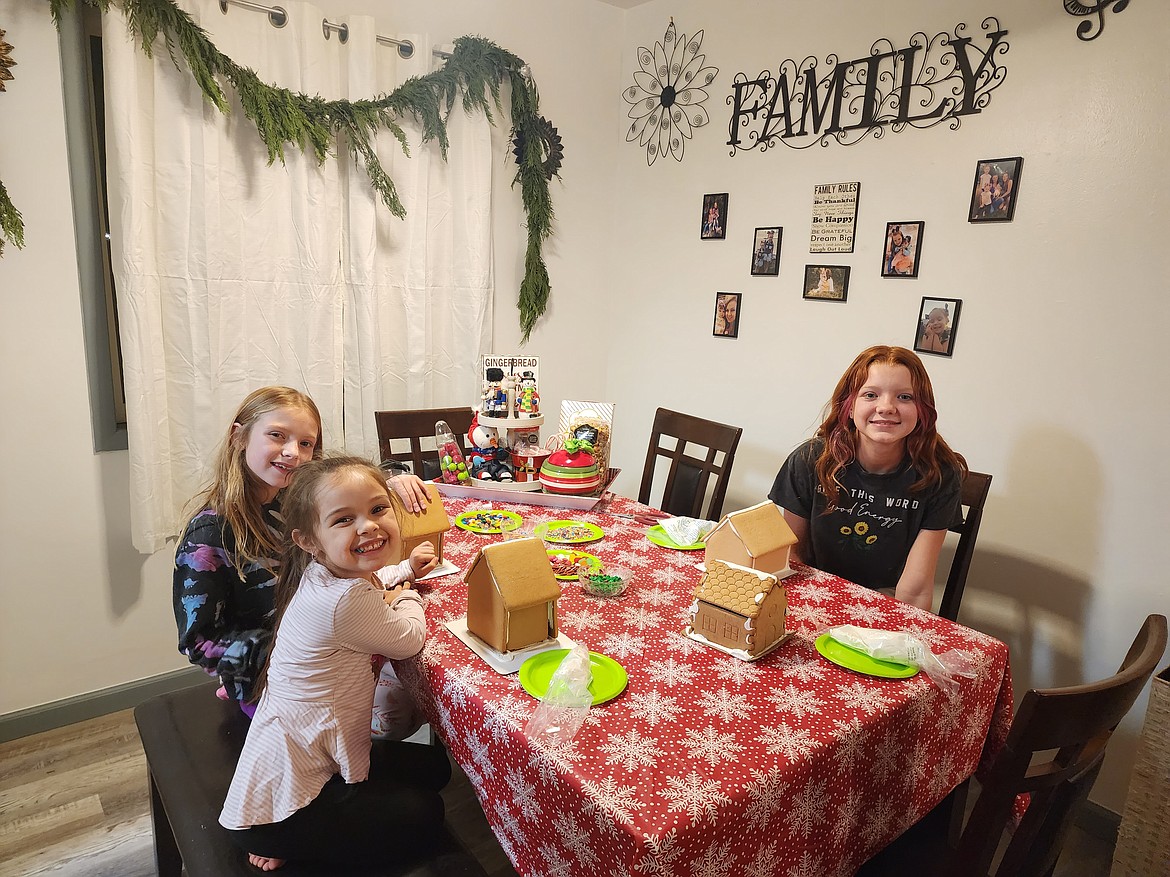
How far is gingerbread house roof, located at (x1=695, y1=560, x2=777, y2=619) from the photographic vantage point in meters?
1.16

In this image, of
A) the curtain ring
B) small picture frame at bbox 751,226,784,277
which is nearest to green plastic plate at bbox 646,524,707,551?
small picture frame at bbox 751,226,784,277

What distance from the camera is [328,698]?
1104 mm

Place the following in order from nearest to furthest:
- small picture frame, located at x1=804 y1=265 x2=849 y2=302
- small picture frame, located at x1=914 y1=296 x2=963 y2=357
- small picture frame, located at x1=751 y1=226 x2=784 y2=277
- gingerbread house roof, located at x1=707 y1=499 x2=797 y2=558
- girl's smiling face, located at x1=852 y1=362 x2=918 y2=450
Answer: gingerbread house roof, located at x1=707 y1=499 x2=797 y2=558 → girl's smiling face, located at x1=852 y1=362 x2=918 y2=450 → small picture frame, located at x1=914 y1=296 x2=963 y2=357 → small picture frame, located at x1=804 y1=265 x2=849 y2=302 → small picture frame, located at x1=751 y1=226 x2=784 y2=277

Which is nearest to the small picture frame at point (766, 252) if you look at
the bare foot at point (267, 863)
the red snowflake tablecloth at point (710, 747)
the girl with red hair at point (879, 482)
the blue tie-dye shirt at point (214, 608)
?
the girl with red hair at point (879, 482)

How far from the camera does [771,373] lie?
266 centimetres

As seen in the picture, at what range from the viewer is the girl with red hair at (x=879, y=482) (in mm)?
1632

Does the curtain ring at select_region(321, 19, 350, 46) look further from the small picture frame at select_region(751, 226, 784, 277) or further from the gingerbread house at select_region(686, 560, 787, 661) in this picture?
the gingerbread house at select_region(686, 560, 787, 661)

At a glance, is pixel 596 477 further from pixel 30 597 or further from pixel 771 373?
pixel 30 597

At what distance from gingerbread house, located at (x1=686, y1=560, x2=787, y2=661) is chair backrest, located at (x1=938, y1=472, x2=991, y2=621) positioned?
0.79 metres

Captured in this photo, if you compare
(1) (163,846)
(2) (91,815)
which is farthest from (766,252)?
(2) (91,815)

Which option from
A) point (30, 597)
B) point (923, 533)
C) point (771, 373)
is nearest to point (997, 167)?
point (771, 373)

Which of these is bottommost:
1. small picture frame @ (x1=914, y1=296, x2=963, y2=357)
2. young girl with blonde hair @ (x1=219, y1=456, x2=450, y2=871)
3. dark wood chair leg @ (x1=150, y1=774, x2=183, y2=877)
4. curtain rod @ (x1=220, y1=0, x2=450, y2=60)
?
dark wood chair leg @ (x1=150, y1=774, x2=183, y2=877)

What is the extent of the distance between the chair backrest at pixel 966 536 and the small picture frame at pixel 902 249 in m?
0.77

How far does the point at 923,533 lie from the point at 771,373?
3.70ft
